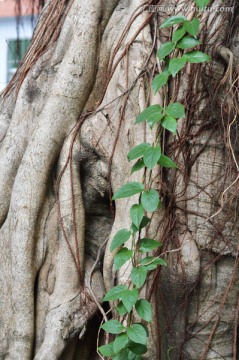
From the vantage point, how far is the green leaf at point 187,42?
2.90 meters

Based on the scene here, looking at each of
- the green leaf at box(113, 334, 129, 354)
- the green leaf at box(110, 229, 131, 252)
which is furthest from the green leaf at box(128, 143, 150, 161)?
the green leaf at box(113, 334, 129, 354)

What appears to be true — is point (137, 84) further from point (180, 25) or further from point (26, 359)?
point (26, 359)

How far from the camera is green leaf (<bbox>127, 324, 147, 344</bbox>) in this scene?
271 cm

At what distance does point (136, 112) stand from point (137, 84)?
10cm

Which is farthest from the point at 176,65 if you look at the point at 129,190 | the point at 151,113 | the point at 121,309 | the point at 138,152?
the point at 121,309

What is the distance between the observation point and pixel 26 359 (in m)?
3.19

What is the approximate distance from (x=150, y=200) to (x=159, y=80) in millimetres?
426

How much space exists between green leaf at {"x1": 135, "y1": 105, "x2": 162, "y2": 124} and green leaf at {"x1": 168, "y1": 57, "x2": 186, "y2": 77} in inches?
4.9

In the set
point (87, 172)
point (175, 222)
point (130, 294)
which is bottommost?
point (130, 294)

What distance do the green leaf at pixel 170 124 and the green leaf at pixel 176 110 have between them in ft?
0.07

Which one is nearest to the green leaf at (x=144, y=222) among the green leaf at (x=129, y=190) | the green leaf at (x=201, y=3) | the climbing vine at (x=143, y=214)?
the climbing vine at (x=143, y=214)

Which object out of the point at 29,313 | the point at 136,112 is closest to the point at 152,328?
the point at 29,313

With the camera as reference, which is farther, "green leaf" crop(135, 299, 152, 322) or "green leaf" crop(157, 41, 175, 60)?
"green leaf" crop(157, 41, 175, 60)

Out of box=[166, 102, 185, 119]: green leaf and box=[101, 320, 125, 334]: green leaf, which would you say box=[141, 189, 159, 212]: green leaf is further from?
box=[101, 320, 125, 334]: green leaf
